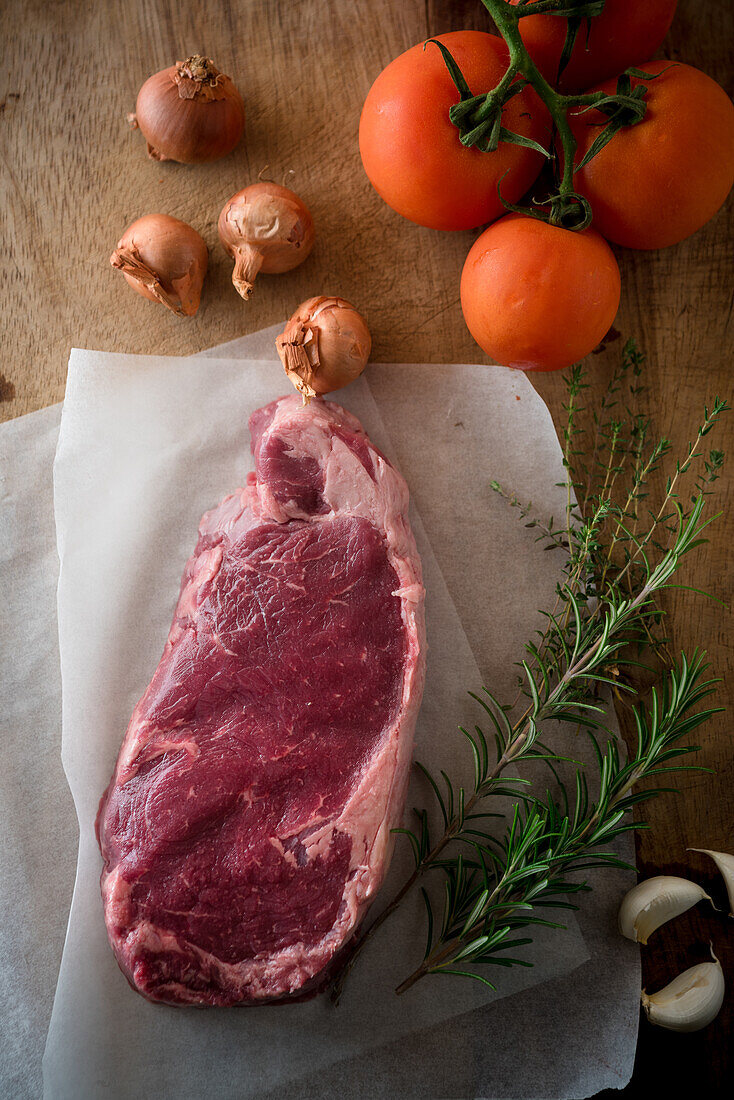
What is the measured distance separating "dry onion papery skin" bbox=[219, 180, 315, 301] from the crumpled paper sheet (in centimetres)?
33

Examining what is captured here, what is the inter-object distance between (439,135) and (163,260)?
747 millimetres

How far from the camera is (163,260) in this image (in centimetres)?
185

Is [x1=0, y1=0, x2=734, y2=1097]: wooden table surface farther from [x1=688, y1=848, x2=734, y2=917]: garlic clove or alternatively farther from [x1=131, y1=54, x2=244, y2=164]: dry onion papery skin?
[x1=688, y1=848, x2=734, y2=917]: garlic clove

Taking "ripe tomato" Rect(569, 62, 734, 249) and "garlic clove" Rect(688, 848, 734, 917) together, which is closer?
"ripe tomato" Rect(569, 62, 734, 249)

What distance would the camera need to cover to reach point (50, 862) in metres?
1.81

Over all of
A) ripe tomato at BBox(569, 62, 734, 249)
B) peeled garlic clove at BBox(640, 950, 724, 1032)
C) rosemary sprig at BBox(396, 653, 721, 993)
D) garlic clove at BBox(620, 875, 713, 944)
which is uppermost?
ripe tomato at BBox(569, 62, 734, 249)

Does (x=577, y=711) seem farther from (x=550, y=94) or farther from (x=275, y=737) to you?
(x=550, y=94)

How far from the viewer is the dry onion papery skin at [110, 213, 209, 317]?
6.00 ft

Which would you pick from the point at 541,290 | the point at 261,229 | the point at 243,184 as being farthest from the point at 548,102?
the point at 243,184

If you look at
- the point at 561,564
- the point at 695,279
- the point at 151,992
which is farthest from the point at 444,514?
the point at 151,992

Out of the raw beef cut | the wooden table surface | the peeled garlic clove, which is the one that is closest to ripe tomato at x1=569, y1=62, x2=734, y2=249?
the wooden table surface

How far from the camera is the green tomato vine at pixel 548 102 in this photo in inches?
60.8

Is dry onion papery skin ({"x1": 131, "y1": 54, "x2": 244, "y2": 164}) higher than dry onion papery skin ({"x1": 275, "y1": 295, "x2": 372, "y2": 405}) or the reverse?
higher

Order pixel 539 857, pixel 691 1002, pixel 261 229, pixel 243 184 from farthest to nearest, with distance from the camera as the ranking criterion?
pixel 243 184 → pixel 261 229 → pixel 691 1002 → pixel 539 857
